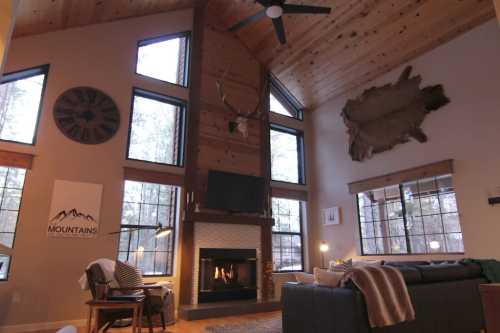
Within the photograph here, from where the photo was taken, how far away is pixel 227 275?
21.8 feet

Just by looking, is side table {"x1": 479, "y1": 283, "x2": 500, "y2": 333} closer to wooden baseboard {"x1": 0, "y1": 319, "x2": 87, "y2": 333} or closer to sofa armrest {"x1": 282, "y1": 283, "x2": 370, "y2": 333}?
sofa armrest {"x1": 282, "y1": 283, "x2": 370, "y2": 333}

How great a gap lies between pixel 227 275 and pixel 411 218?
364 cm

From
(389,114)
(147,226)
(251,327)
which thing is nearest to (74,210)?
(147,226)

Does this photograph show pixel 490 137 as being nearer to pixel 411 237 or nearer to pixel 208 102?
pixel 411 237

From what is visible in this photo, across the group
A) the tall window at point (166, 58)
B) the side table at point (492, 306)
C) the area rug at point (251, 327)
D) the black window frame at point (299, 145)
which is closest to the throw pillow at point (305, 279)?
the area rug at point (251, 327)

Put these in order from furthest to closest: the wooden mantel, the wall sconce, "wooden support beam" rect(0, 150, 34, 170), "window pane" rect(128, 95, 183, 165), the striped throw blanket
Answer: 1. the wall sconce
2. the wooden mantel
3. "window pane" rect(128, 95, 183, 165)
4. "wooden support beam" rect(0, 150, 34, 170)
5. the striped throw blanket

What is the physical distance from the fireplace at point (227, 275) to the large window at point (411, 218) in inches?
94.7

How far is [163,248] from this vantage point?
614 cm

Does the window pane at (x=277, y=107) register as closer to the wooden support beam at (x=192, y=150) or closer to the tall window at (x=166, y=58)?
the wooden support beam at (x=192, y=150)

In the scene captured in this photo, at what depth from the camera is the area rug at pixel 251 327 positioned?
15.1 feet

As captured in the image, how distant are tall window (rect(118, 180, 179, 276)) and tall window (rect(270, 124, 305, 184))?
2.68 meters

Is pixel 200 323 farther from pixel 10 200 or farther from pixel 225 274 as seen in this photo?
pixel 10 200

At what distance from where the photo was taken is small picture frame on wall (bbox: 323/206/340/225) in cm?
764

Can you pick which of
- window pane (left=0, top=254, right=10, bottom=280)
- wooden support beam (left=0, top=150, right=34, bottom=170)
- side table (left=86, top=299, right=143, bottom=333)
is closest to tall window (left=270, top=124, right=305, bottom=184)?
side table (left=86, top=299, right=143, bottom=333)
